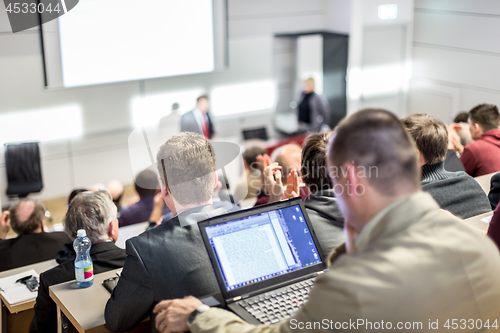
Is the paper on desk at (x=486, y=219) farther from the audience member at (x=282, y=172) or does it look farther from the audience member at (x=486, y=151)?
the audience member at (x=486, y=151)

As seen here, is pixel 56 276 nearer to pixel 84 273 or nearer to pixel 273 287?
pixel 84 273

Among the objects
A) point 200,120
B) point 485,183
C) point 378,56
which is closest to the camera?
point 485,183

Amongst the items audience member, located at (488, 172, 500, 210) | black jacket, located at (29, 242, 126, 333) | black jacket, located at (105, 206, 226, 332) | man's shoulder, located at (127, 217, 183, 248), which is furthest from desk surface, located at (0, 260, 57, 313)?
audience member, located at (488, 172, 500, 210)

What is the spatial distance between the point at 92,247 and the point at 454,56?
6.71 m

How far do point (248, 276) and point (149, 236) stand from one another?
39 cm

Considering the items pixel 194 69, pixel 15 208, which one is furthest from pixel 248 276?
pixel 194 69

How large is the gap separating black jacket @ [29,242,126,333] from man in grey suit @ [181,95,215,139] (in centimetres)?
437

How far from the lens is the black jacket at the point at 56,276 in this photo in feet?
6.85

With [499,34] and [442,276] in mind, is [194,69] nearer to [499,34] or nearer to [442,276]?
[499,34]

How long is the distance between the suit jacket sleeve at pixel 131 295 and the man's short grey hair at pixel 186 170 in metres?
0.30

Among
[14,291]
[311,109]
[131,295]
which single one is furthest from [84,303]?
[311,109]

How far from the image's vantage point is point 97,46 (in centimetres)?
614

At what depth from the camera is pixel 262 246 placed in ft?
4.88

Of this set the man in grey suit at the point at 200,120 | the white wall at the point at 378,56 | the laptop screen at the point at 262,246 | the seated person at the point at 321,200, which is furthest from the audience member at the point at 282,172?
the white wall at the point at 378,56
